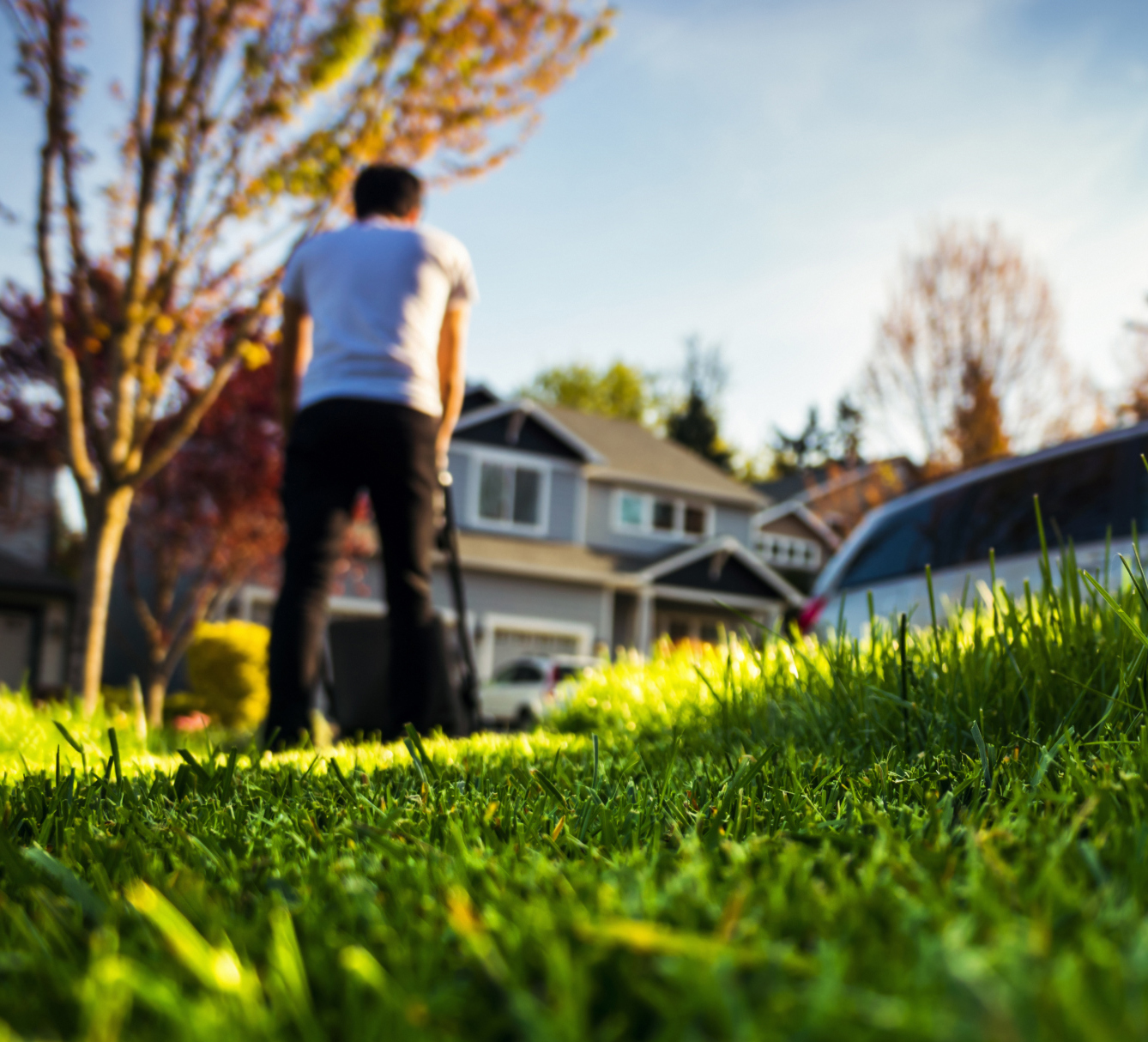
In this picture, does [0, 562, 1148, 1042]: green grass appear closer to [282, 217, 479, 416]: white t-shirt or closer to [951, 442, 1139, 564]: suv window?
[282, 217, 479, 416]: white t-shirt

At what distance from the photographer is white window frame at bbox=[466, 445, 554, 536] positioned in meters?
24.4

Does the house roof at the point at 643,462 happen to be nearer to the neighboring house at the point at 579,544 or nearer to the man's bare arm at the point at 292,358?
the neighboring house at the point at 579,544

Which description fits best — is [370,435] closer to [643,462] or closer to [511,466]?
[511,466]

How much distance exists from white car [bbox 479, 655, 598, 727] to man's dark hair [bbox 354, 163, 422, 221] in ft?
48.0

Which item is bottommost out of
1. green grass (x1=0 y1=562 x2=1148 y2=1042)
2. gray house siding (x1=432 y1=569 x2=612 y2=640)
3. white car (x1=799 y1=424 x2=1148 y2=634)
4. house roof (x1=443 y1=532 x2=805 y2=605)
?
green grass (x1=0 y1=562 x2=1148 y2=1042)

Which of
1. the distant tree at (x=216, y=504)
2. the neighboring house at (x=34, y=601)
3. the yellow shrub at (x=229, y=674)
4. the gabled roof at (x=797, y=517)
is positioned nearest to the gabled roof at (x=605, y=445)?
the gabled roof at (x=797, y=517)

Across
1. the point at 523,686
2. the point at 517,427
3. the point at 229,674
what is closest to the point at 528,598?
the point at 517,427

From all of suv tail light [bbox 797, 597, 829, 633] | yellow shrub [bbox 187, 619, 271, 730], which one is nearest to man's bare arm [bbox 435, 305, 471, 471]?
suv tail light [bbox 797, 597, 829, 633]

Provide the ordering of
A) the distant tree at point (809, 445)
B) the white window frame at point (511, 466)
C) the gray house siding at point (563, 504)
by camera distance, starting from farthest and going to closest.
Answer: the distant tree at point (809, 445)
the gray house siding at point (563, 504)
the white window frame at point (511, 466)

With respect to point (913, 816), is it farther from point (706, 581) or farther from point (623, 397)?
point (623, 397)

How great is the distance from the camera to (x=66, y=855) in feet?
3.84

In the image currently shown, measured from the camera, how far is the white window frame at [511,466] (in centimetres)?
2441

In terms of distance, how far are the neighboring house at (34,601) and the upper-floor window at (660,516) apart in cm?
1380

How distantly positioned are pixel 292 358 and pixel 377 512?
779 millimetres
